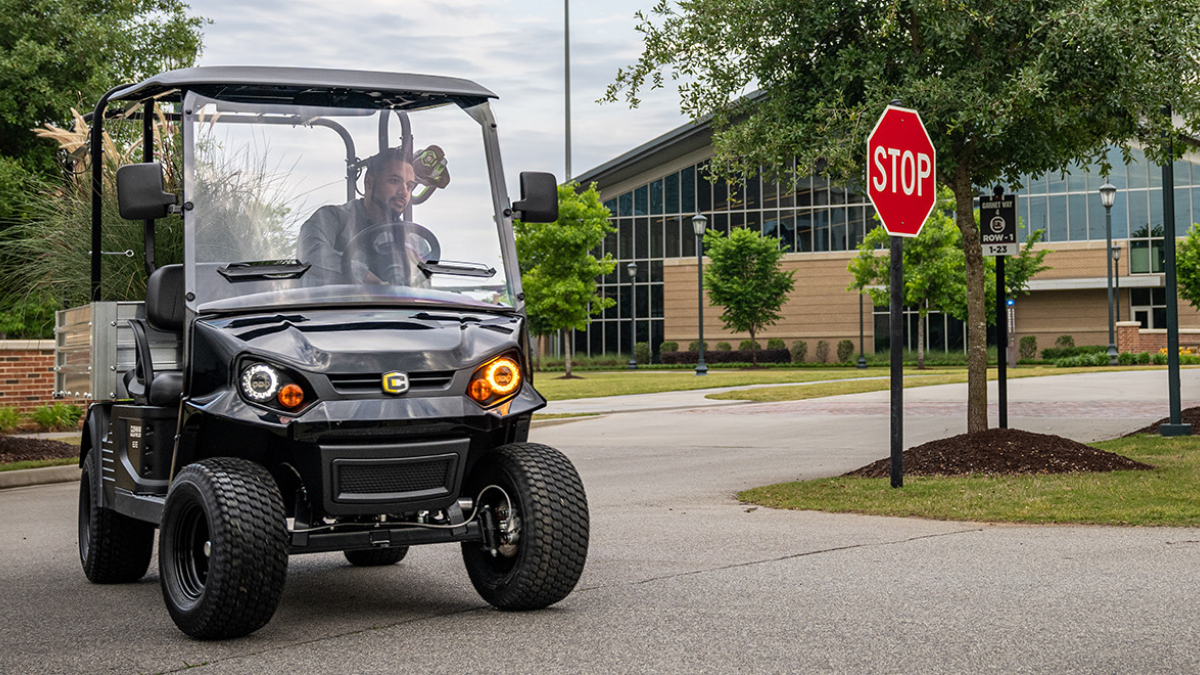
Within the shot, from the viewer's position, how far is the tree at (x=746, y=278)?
5841cm

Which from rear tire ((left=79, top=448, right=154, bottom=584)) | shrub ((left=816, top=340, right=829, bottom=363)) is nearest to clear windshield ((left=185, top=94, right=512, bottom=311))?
rear tire ((left=79, top=448, right=154, bottom=584))

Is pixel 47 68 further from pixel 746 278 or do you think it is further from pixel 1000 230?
pixel 746 278

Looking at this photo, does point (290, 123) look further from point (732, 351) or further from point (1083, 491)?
point (732, 351)

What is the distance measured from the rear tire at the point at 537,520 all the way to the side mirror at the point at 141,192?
187 cm

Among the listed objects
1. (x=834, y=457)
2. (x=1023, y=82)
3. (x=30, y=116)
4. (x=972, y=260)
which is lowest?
(x=834, y=457)

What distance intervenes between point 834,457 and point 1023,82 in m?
5.39

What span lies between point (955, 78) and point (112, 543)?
808 centimetres

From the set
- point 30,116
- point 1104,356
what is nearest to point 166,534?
point 30,116

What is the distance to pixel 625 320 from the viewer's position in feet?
235

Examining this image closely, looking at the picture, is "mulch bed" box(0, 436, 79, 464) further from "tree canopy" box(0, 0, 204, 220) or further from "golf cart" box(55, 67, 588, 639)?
"golf cart" box(55, 67, 588, 639)

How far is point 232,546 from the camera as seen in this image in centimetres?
507

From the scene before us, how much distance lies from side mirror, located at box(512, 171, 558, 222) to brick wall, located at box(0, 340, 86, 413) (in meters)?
14.9

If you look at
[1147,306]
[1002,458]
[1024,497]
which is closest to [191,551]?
[1024,497]

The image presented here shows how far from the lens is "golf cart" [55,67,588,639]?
5301 millimetres
